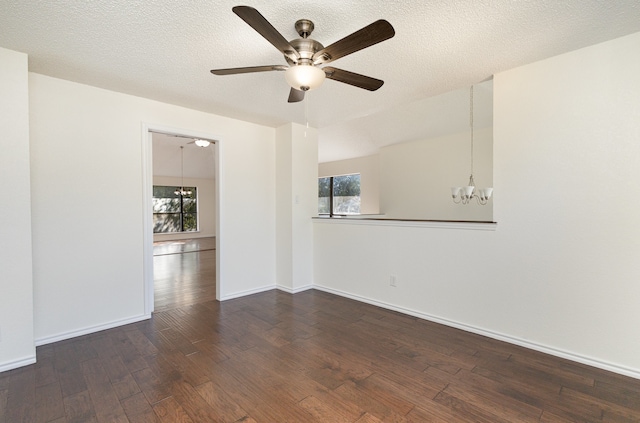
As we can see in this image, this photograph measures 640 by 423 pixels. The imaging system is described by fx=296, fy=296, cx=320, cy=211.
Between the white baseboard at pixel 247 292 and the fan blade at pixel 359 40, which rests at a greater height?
the fan blade at pixel 359 40

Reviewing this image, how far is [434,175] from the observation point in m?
5.83

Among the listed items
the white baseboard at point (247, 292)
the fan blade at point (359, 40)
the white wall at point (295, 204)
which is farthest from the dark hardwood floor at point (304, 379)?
the fan blade at point (359, 40)

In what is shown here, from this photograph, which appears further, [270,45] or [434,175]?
[434,175]

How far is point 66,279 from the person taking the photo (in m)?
2.70

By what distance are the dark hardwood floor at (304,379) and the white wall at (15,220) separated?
25 centimetres

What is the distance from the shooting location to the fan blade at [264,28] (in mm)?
1349

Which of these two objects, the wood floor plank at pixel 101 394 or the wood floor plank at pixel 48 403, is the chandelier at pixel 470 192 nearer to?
the wood floor plank at pixel 101 394

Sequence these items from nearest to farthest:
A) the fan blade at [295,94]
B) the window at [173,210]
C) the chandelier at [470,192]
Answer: the fan blade at [295,94] → the chandelier at [470,192] → the window at [173,210]

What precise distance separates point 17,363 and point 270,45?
3000mm

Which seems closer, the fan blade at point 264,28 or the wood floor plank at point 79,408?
the fan blade at point 264,28

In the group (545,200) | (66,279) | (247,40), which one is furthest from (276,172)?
(545,200)

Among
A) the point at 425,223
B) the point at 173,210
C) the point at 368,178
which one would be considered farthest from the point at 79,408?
the point at 173,210

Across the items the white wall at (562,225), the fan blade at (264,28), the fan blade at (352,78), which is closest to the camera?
the fan blade at (264,28)

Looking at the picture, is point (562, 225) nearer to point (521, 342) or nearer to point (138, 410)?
point (521, 342)
